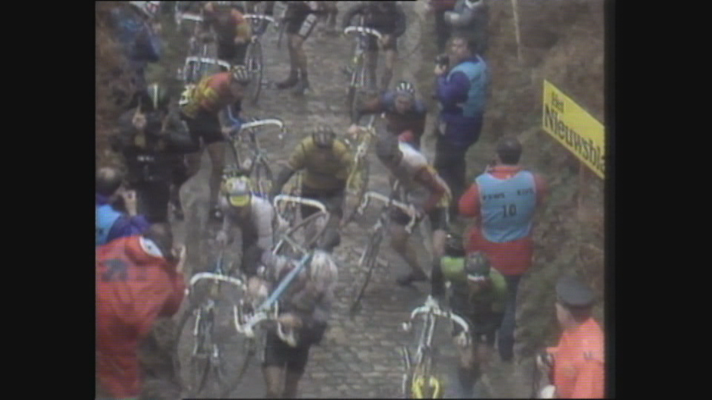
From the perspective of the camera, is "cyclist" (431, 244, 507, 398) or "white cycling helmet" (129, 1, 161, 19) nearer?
"white cycling helmet" (129, 1, 161, 19)

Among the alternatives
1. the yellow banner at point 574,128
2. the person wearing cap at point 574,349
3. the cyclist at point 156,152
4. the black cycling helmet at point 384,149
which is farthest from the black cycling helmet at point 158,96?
the person wearing cap at point 574,349

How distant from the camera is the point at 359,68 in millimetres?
3400

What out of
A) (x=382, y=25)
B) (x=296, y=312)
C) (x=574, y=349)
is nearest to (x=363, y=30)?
(x=382, y=25)

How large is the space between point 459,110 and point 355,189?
1.36ft

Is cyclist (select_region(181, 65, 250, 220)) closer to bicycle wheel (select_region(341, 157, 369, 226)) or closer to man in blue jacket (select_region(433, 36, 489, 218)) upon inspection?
bicycle wheel (select_region(341, 157, 369, 226))

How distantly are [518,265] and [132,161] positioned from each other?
4.14 feet

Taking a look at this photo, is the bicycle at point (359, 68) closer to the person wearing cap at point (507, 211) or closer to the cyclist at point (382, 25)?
the cyclist at point (382, 25)

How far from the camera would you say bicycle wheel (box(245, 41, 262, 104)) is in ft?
11.1

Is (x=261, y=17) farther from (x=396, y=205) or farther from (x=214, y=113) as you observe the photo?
(x=396, y=205)

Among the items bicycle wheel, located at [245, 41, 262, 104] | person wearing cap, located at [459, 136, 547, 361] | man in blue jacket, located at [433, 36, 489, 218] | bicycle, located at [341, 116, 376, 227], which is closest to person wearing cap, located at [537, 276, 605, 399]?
person wearing cap, located at [459, 136, 547, 361]

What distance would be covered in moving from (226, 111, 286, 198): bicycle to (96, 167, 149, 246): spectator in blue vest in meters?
0.33

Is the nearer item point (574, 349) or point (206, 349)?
point (206, 349)

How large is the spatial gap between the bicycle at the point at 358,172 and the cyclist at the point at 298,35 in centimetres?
23

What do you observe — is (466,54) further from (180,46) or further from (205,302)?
(205,302)
